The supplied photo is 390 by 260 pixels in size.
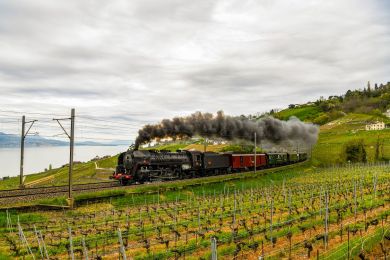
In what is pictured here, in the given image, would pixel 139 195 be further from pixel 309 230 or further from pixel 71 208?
pixel 309 230

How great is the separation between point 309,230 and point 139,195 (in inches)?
741

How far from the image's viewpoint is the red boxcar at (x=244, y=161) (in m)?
61.7

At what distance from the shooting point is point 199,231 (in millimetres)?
22656

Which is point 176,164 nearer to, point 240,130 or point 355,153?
point 240,130

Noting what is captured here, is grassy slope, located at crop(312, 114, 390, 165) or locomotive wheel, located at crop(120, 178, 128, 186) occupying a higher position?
grassy slope, located at crop(312, 114, 390, 165)

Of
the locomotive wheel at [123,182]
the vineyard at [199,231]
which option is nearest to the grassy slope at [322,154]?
the locomotive wheel at [123,182]

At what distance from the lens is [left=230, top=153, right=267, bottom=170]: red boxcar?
61656 millimetres

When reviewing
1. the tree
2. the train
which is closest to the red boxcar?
the train

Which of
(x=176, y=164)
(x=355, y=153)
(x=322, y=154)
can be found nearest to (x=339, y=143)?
(x=322, y=154)

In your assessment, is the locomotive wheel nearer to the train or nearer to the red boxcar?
the train

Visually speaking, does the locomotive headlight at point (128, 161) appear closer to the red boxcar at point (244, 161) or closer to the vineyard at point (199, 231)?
the vineyard at point (199, 231)

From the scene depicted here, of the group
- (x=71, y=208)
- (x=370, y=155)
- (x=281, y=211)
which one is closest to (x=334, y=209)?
(x=281, y=211)

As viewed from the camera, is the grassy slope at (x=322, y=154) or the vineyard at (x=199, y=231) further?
the grassy slope at (x=322, y=154)

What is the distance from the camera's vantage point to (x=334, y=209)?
28.3m
